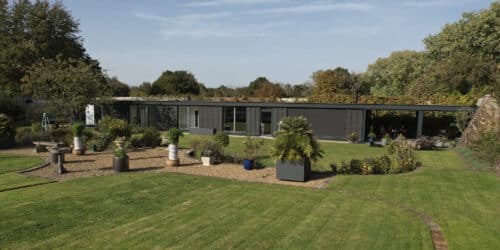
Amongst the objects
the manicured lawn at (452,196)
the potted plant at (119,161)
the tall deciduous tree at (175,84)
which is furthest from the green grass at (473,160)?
the tall deciduous tree at (175,84)

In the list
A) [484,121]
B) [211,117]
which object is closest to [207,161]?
[484,121]

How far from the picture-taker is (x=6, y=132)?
1852cm

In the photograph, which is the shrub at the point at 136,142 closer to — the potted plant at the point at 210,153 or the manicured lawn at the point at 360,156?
the manicured lawn at the point at 360,156

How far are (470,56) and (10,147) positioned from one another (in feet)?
116

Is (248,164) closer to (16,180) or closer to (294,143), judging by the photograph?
(294,143)

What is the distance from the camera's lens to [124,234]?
670 cm

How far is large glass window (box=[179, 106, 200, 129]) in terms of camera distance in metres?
31.8

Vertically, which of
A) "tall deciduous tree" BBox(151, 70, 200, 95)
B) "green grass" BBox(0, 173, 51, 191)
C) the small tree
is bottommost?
"green grass" BBox(0, 173, 51, 191)

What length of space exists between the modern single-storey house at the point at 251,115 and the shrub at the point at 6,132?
1385 cm

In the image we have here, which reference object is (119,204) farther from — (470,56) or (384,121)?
(470,56)

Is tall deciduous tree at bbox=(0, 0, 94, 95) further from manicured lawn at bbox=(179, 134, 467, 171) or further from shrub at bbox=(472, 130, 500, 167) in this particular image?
shrub at bbox=(472, 130, 500, 167)

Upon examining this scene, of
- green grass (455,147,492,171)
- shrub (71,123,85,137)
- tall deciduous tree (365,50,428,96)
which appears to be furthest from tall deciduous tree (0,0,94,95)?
tall deciduous tree (365,50,428,96)

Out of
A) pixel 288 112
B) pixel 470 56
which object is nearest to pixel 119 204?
pixel 288 112

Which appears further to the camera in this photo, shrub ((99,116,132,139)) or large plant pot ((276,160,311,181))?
shrub ((99,116,132,139))
